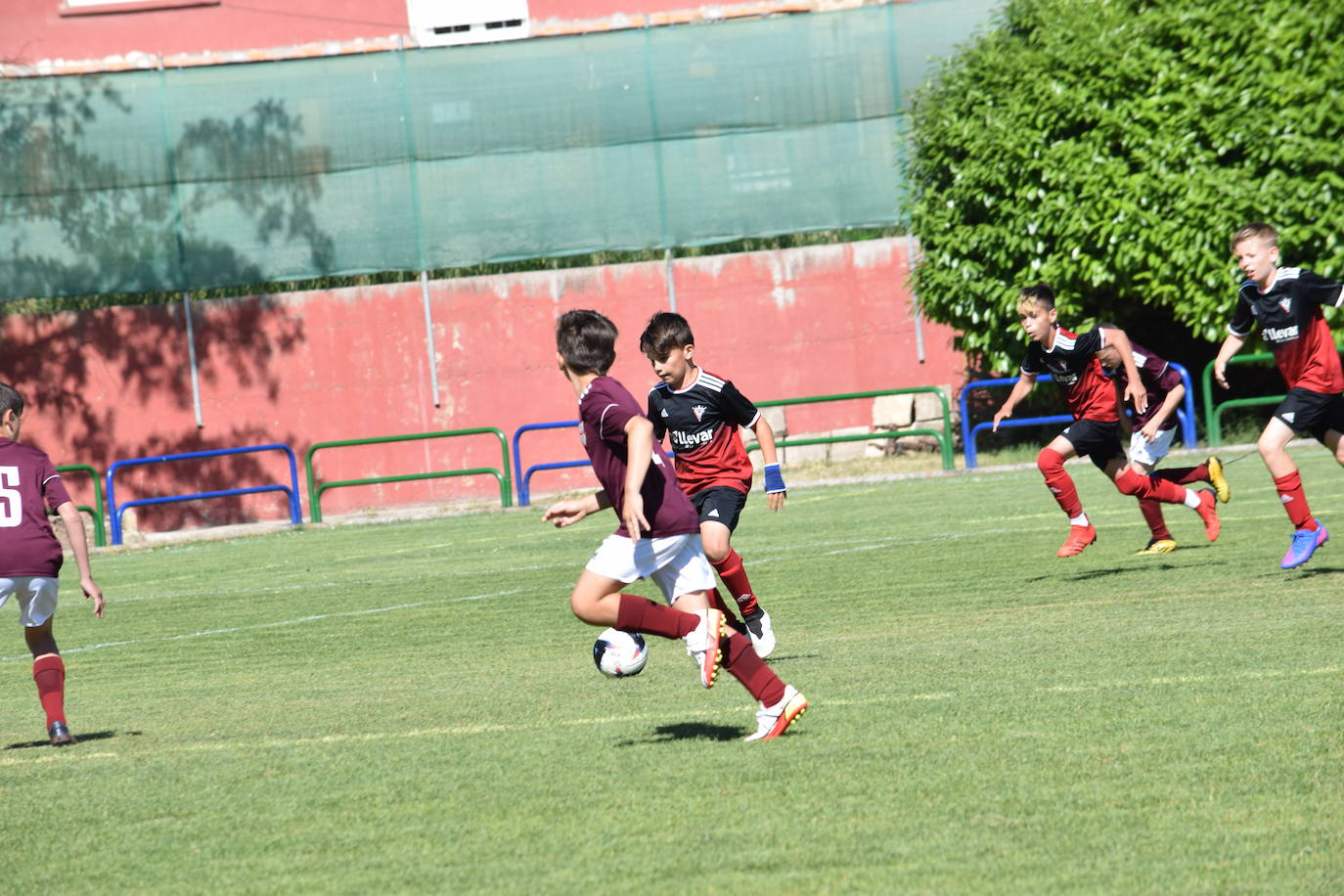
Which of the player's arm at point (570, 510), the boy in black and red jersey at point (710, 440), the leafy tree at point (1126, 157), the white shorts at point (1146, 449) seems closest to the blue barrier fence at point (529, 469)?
the leafy tree at point (1126, 157)

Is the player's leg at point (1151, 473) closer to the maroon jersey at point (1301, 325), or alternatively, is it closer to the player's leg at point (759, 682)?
the maroon jersey at point (1301, 325)

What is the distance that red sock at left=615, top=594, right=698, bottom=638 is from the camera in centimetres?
591

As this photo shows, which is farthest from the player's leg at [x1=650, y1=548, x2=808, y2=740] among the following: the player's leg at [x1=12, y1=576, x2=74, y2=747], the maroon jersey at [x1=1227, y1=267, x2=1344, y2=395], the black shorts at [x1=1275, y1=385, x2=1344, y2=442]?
the maroon jersey at [x1=1227, y1=267, x2=1344, y2=395]

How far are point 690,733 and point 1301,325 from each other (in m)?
5.23

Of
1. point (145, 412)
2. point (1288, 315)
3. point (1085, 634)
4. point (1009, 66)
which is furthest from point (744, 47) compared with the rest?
point (1085, 634)

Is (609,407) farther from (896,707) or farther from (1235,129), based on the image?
(1235,129)

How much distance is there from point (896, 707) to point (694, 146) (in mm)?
18981

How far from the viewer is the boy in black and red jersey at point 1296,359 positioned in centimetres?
942

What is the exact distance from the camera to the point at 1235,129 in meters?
19.4

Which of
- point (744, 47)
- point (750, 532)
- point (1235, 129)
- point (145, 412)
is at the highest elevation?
point (744, 47)

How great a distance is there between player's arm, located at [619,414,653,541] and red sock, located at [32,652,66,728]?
2.76m

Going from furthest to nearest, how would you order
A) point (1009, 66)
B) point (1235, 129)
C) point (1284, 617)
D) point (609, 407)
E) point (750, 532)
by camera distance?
point (1009, 66)
point (1235, 129)
point (750, 532)
point (1284, 617)
point (609, 407)

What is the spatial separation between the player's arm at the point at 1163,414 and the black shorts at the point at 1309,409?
47.7 inches

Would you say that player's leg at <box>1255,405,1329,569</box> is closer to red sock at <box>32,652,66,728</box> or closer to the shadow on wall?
red sock at <box>32,652,66,728</box>
